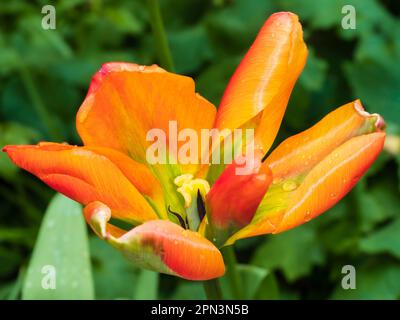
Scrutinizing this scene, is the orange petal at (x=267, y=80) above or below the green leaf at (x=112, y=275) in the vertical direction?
below

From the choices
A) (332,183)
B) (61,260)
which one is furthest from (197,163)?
(61,260)

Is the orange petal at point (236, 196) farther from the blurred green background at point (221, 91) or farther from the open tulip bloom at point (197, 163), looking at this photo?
the blurred green background at point (221, 91)

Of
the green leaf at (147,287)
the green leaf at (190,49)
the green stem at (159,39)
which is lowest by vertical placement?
the green leaf at (147,287)

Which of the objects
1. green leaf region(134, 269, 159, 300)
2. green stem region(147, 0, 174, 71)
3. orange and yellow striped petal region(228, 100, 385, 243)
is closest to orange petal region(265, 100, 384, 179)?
orange and yellow striped petal region(228, 100, 385, 243)

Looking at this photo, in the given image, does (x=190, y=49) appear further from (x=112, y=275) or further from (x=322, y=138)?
(x=322, y=138)

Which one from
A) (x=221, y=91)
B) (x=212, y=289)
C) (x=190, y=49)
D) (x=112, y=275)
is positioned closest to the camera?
(x=212, y=289)

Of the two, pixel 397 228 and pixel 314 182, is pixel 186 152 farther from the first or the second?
pixel 397 228

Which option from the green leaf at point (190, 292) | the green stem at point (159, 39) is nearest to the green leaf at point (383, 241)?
the green leaf at point (190, 292)
